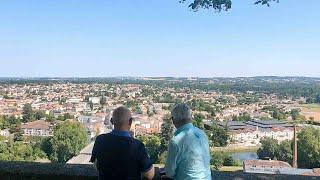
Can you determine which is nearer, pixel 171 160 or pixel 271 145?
pixel 171 160

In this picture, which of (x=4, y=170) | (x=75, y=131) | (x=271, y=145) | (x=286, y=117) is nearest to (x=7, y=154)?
(x=75, y=131)

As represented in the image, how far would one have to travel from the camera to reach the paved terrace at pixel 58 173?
3932 mm

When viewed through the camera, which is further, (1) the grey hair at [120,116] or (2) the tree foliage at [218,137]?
(2) the tree foliage at [218,137]

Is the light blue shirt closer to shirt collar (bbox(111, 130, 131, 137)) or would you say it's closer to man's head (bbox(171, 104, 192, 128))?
man's head (bbox(171, 104, 192, 128))

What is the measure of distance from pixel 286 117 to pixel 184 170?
92.3m

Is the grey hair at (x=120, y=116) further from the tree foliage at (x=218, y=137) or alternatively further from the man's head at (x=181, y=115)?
the tree foliage at (x=218, y=137)

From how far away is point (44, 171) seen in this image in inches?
163

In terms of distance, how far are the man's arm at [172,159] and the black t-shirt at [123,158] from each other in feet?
0.36

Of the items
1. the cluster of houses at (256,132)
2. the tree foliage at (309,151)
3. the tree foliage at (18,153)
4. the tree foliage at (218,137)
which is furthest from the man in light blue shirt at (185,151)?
the cluster of houses at (256,132)

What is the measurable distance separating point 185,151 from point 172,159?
0.29 feet

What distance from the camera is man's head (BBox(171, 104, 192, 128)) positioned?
9.43ft

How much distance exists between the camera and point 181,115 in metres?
2.88

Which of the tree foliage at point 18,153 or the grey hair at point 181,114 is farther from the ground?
the grey hair at point 181,114

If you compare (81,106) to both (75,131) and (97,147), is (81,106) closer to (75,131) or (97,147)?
(75,131)
